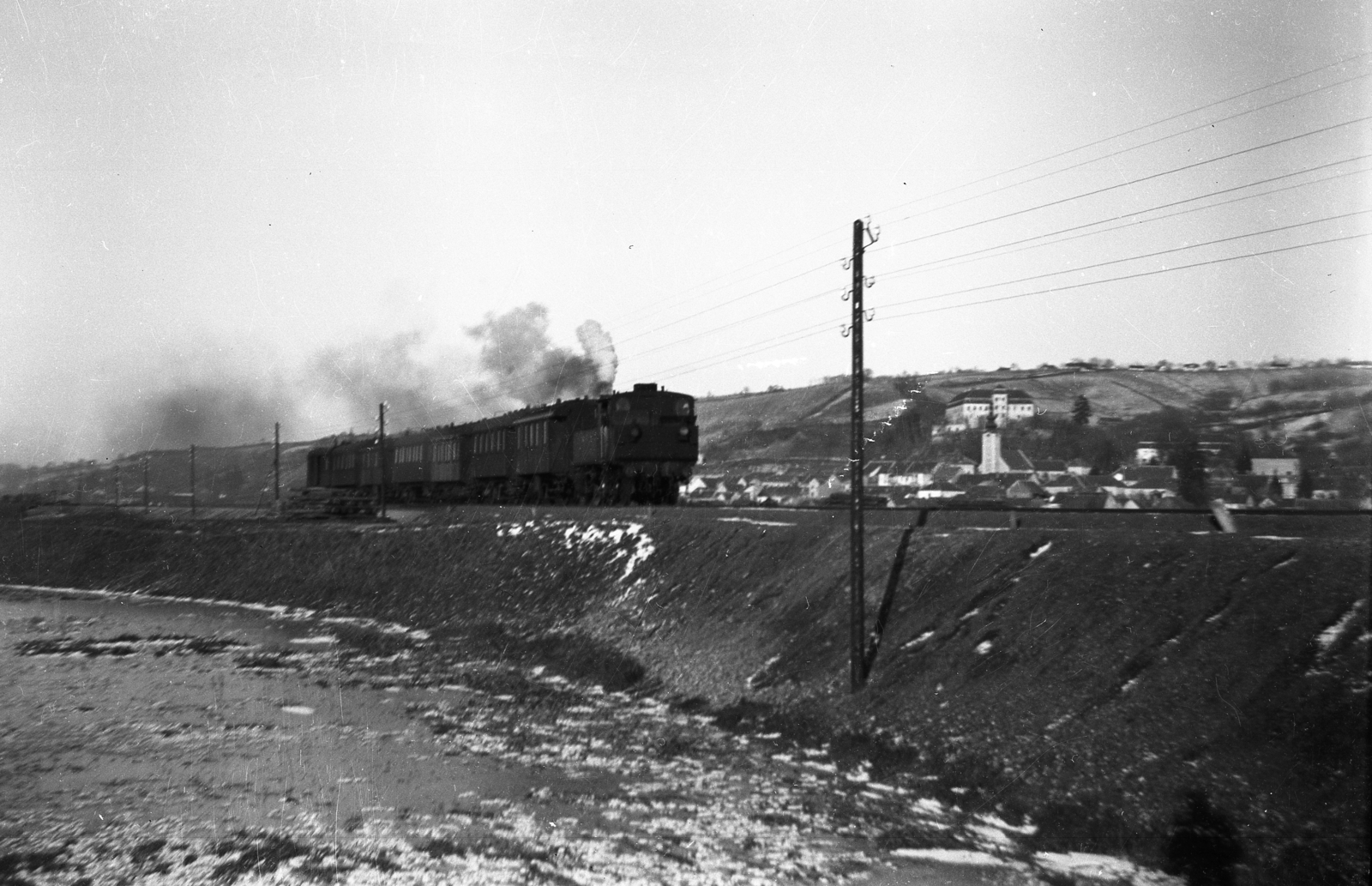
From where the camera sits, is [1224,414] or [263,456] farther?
[263,456]

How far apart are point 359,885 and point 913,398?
7913 centimetres

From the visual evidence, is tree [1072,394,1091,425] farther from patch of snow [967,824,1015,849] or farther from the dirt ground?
patch of snow [967,824,1015,849]

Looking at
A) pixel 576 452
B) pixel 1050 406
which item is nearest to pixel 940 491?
pixel 576 452

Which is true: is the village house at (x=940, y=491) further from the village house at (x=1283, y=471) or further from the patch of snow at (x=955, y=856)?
the patch of snow at (x=955, y=856)

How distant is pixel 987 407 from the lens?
2576 inches

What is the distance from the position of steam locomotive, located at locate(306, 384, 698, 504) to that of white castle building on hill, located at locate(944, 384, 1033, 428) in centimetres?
2717

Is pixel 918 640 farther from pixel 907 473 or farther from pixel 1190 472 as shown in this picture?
pixel 907 473

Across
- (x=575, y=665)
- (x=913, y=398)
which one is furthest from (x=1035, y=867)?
(x=913, y=398)

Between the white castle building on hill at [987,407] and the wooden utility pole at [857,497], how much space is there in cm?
4121

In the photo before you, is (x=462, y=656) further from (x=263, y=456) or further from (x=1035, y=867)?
(x=263, y=456)

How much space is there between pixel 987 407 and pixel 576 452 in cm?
3712

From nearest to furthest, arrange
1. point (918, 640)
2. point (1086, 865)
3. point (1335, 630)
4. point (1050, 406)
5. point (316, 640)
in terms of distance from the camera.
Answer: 1. point (1086, 865)
2. point (1335, 630)
3. point (918, 640)
4. point (316, 640)
5. point (1050, 406)

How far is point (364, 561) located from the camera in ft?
137

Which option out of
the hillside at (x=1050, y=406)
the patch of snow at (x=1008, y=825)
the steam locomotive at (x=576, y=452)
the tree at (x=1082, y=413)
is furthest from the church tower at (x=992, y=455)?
the patch of snow at (x=1008, y=825)
